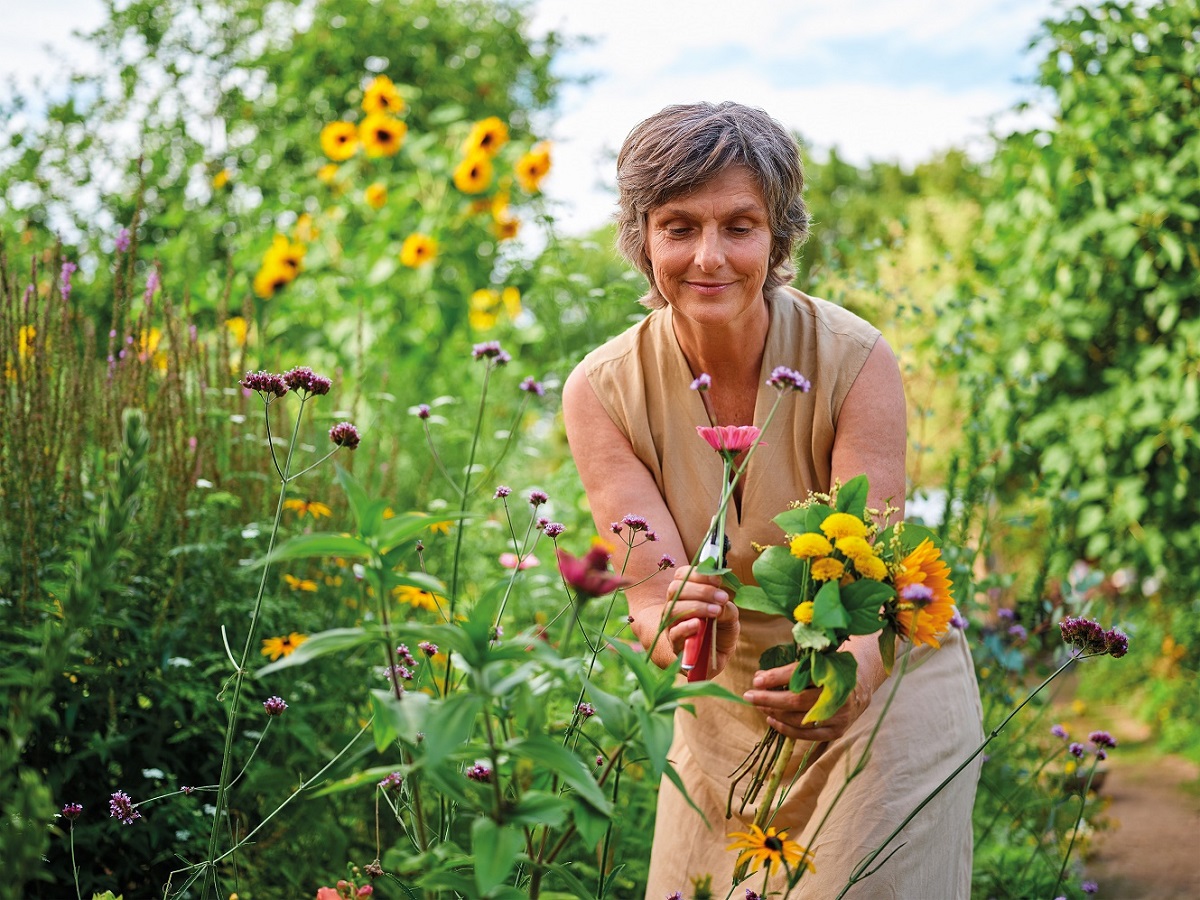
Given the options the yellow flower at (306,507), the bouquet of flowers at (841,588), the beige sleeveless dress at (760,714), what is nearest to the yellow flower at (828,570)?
the bouquet of flowers at (841,588)

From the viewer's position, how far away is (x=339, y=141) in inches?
223

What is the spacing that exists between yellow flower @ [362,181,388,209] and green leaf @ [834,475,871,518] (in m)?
4.56

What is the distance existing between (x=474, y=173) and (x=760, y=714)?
386 cm

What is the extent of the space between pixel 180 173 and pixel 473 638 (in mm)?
5210

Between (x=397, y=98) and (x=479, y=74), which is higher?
(x=479, y=74)

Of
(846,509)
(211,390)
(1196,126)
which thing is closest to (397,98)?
(211,390)

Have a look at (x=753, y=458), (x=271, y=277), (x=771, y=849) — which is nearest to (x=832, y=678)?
(x=771, y=849)

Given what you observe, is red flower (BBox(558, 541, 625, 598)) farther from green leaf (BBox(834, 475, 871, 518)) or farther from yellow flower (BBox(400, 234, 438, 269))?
yellow flower (BBox(400, 234, 438, 269))

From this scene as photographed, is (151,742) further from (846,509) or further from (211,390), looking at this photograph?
(846,509)

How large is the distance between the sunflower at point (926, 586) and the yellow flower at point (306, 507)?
169 cm

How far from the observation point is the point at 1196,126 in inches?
168

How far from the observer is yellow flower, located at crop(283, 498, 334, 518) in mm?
2694

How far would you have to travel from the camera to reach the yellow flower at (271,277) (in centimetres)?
531

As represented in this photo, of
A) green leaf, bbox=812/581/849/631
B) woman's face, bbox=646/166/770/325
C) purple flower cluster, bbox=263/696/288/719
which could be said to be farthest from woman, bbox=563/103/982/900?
purple flower cluster, bbox=263/696/288/719
